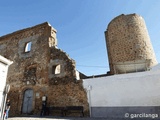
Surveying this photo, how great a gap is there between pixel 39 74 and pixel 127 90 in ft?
27.5

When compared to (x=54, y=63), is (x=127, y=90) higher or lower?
lower

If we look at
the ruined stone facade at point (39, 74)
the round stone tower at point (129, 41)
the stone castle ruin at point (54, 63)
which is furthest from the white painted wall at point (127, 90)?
the round stone tower at point (129, 41)

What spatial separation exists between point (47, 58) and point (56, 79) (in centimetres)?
249

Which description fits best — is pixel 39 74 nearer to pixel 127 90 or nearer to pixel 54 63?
pixel 54 63

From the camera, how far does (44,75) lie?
12781 mm

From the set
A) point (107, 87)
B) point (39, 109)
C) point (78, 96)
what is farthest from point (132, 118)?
point (39, 109)

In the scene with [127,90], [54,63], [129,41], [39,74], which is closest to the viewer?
[127,90]

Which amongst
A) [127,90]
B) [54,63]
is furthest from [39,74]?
[127,90]

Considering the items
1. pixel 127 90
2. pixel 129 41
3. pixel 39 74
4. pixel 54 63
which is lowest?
pixel 127 90

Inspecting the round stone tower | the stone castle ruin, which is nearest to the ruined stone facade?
the stone castle ruin

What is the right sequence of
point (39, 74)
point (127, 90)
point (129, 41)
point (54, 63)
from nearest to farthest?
1. point (127, 90)
2. point (54, 63)
3. point (39, 74)
4. point (129, 41)

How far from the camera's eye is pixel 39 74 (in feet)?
42.9

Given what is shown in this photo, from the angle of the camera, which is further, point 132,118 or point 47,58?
point 47,58

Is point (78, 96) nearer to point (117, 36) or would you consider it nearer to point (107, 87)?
point (107, 87)
